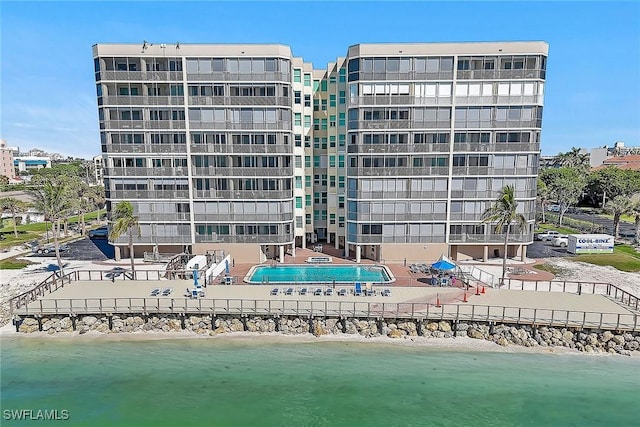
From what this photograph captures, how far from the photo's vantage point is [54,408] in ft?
79.3

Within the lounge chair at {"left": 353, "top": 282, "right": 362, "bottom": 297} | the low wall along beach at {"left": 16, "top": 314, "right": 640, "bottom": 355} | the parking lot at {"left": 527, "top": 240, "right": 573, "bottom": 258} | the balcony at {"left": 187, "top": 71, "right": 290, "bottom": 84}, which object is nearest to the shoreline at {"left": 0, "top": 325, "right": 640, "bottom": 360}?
the low wall along beach at {"left": 16, "top": 314, "right": 640, "bottom": 355}

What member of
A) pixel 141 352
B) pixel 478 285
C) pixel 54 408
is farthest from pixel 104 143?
pixel 478 285

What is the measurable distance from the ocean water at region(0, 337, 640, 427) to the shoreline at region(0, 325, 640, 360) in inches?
15.1

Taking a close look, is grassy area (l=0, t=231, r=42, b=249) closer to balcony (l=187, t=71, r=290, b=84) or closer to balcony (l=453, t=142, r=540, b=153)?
balcony (l=187, t=71, r=290, b=84)

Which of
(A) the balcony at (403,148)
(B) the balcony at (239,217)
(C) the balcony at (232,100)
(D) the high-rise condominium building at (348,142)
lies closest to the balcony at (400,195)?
(D) the high-rise condominium building at (348,142)

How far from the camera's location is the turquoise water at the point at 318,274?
4191cm

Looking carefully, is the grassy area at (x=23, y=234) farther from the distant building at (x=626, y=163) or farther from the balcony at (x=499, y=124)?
the distant building at (x=626, y=163)

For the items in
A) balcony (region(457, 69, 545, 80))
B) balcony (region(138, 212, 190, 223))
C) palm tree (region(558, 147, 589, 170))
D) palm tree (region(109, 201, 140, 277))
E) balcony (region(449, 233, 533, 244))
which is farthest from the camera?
palm tree (region(558, 147, 589, 170))

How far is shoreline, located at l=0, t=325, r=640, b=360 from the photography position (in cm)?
3005

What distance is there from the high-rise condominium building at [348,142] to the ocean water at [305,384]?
2054 centimetres

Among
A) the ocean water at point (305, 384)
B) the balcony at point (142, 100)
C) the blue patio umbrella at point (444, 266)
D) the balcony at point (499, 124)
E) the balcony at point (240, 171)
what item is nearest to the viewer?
the ocean water at point (305, 384)

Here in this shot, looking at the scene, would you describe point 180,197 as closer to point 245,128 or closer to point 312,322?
point 245,128

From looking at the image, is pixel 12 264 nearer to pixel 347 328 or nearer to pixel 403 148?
pixel 347 328

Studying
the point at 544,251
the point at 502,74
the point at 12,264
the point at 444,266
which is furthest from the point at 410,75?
the point at 12,264
